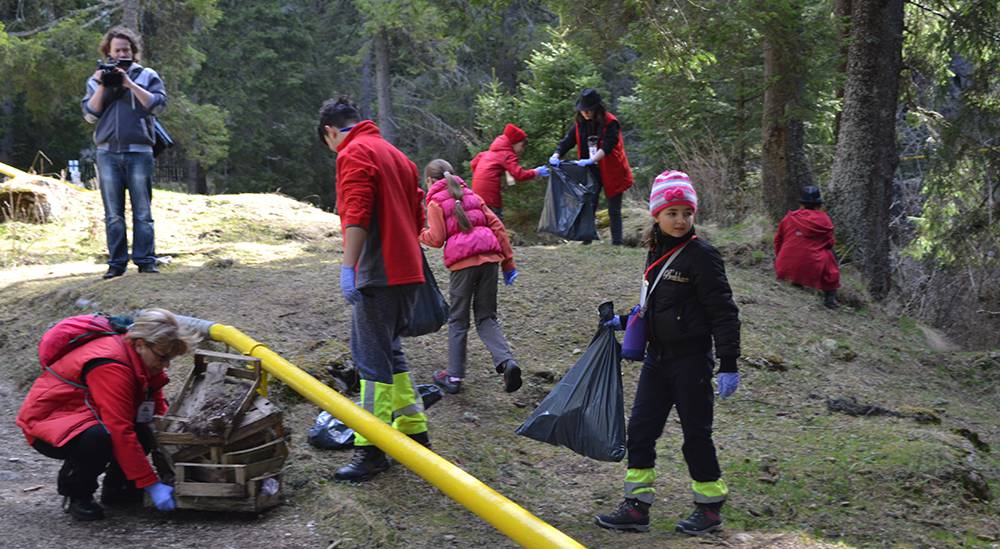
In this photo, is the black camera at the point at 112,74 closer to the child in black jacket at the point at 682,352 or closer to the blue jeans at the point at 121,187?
the blue jeans at the point at 121,187

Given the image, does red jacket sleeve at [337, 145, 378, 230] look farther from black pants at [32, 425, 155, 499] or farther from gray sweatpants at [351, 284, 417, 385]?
black pants at [32, 425, 155, 499]

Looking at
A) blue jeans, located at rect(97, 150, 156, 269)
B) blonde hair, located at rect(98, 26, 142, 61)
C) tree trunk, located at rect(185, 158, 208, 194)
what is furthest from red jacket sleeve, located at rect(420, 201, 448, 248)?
tree trunk, located at rect(185, 158, 208, 194)

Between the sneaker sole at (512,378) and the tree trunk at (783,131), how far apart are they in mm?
7078

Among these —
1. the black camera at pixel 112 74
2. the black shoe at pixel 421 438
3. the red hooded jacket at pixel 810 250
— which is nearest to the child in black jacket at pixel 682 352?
the black shoe at pixel 421 438

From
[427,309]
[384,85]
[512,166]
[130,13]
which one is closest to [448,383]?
[427,309]

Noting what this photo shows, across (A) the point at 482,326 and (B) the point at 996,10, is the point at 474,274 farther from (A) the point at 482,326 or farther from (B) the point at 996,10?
(B) the point at 996,10

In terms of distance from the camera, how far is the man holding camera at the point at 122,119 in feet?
25.7

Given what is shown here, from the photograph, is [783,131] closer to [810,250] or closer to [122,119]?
[810,250]

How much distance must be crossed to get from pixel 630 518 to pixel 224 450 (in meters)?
2.01

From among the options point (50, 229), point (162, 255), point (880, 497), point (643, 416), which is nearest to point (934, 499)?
point (880, 497)

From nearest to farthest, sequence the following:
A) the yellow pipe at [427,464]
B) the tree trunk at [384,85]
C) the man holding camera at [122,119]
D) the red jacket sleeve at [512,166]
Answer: the yellow pipe at [427,464]
the man holding camera at [122,119]
the red jacket sleeve at [512,166]
the tree trunk at [384,85]

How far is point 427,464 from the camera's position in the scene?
13.3 ft

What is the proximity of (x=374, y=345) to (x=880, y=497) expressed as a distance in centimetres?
303

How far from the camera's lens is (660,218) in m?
4.50
